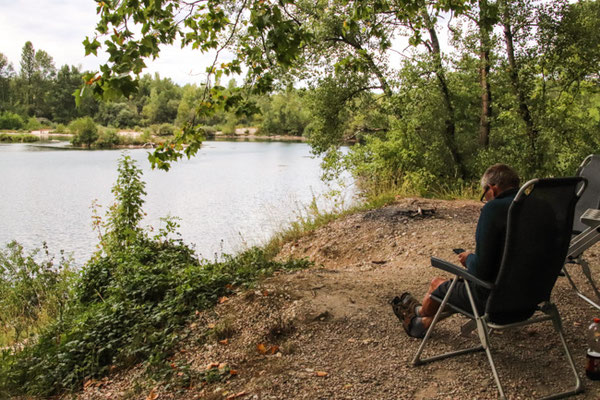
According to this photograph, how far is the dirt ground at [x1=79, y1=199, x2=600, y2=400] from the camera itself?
3.25 m

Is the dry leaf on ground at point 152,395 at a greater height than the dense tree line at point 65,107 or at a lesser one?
lesser

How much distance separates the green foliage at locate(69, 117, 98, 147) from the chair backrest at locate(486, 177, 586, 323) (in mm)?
58311

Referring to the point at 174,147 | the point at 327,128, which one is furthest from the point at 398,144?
the point at 174,147

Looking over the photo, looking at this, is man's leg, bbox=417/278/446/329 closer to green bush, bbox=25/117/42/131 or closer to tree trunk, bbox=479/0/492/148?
tree trunk, bbox=479/0/492/148

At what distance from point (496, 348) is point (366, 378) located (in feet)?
3.66

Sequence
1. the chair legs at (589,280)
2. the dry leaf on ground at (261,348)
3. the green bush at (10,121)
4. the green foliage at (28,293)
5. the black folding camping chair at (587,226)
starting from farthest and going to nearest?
the green bush at (10,121) → the green foliage at (28,293) → the chair legs at (589,280) → the black folding camping chair at (587,226) → the dry leaf on ground at (261,348)

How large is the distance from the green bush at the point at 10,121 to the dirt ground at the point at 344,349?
7941 centimetres

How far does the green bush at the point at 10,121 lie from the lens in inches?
2815

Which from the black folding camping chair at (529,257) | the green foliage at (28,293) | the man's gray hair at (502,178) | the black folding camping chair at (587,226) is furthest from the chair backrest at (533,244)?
the green foliage at (28,293)

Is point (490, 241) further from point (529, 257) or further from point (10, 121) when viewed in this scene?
point (10, 121)

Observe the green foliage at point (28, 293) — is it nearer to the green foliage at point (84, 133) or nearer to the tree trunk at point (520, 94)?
the tree trunk at point (520, 94)

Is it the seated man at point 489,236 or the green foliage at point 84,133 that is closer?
the seated man at point 489,236

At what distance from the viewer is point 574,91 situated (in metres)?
11.7

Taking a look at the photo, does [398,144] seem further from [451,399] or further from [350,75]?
[451,399]
